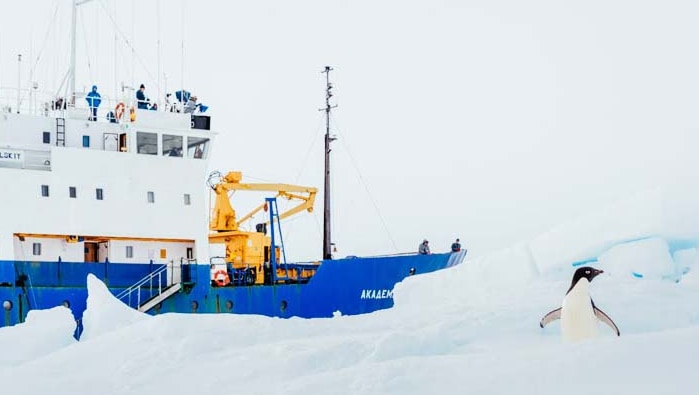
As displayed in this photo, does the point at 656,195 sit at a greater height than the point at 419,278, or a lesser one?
greater

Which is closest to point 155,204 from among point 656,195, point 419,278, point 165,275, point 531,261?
point 165,275

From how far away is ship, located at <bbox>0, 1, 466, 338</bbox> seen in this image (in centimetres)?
1905

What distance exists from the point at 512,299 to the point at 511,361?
641 cm

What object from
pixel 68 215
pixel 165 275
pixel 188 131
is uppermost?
pixel 188 131

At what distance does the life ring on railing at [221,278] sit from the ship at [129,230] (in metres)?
0.03

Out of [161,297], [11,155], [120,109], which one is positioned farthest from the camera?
[120,109]

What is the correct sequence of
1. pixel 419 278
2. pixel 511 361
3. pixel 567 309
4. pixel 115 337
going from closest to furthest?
pixel 511 361
pixel 567 309
pixel 115 337
pixel 419 278

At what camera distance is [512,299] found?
514 inches

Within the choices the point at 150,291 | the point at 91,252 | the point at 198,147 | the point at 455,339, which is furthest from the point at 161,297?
the point at 455,339

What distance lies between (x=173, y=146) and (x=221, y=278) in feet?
10.3

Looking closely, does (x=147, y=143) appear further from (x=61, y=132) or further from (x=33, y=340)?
(x=33, y=340)

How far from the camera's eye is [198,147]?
72.0ft

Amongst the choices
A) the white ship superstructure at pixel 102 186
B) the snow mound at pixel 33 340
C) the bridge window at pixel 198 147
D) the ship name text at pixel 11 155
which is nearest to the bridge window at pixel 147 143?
the white ship superstructure at pixel 102 186

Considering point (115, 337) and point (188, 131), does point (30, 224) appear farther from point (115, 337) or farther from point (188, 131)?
point (115, 337)
